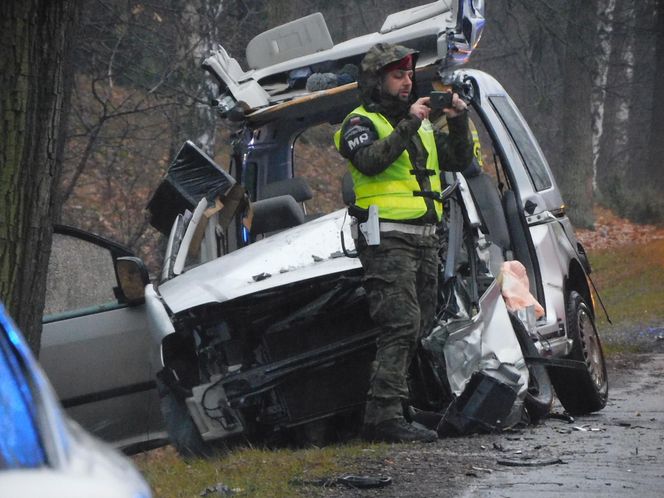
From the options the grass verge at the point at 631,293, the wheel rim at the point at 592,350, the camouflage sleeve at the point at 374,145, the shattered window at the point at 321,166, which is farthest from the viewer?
the shattered window at the point at 321,166

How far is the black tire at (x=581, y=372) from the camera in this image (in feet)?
28.6

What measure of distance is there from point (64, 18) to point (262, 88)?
299 cm

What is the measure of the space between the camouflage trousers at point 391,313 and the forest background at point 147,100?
1.59 m

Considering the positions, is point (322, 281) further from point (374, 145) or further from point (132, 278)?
point (132, 278)

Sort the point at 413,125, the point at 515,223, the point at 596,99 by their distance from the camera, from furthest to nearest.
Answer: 1. the point at 596,99
2. the point at 515,223
3. the point at 413,125

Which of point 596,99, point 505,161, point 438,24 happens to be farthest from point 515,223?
point 596,99

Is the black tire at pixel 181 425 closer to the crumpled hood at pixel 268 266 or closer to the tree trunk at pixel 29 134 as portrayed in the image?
the crumpled hood at pixel 268 266

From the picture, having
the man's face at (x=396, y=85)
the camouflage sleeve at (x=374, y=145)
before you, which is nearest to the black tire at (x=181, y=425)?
the camouflage sleeve at (x=374, y=145)

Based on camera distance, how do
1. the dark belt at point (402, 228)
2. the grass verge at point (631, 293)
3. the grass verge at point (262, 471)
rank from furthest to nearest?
the grass verge at point (631, 293), the dark belt at point (402, 228), the grass verge at point (262, 471)

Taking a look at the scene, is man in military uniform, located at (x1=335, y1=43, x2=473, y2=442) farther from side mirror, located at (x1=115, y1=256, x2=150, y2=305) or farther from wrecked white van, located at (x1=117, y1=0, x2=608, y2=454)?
side mirror, located at (x1=115, y1=256, x2=150, y2=305)

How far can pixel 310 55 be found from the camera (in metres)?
9.03

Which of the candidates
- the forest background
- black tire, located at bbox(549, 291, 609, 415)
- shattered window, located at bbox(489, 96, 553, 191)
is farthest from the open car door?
shattered window, located at bbox(489, 96, 553, 191)

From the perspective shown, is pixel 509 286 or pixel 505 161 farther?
pixel 505 161

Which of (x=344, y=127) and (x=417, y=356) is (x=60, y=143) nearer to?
(x=344, y=127)
